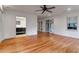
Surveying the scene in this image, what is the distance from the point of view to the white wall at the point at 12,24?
16.0 ft

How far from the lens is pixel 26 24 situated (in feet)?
24.8

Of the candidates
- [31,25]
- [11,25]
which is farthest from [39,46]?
[31,25]

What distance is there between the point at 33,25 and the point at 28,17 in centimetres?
95

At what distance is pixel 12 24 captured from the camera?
18.1 ft

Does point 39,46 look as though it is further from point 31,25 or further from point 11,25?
point 31,25

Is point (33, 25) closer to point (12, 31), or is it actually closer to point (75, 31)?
point (12, 31)

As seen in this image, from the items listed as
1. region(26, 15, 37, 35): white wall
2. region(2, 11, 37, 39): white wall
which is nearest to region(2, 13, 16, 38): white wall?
region(2, 11, 37, 39): white wall

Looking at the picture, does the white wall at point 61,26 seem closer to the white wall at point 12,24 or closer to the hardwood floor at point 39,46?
the white wall at point 12,24

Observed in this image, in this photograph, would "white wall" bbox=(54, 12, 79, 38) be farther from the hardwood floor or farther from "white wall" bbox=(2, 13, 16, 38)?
"white wall" bbox=(2, 13, 16, 38)

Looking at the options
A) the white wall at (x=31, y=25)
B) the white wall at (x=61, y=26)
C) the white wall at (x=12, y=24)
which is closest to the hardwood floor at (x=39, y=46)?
the white wall at (x=12, y=24)

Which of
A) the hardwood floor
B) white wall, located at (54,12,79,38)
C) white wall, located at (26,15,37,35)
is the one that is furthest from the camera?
white wall, located at (26,15,37,35)

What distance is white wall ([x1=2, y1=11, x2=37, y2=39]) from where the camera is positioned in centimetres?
489

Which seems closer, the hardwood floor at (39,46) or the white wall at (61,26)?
the hardwood floor at (39,46)
